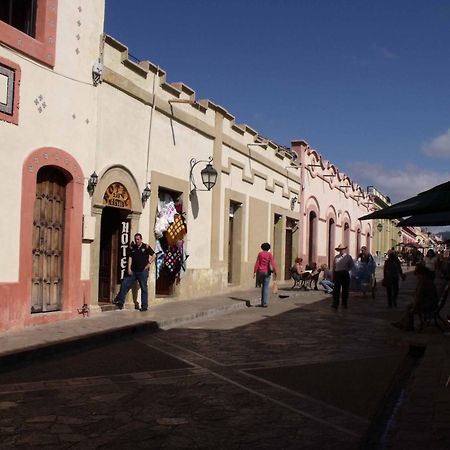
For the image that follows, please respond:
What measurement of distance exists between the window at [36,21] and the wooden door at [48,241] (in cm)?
195

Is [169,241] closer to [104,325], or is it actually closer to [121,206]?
[121,206]

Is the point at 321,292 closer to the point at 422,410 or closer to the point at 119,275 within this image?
the point at 119,275

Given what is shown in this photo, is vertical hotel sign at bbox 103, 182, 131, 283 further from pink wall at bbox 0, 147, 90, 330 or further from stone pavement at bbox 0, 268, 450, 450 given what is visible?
pink wall at bbox 0, 147, 90, 330

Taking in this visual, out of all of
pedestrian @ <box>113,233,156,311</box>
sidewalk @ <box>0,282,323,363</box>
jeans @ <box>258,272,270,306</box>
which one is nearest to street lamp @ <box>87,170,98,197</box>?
pedestrian @ <box>113,233,156,311</box>

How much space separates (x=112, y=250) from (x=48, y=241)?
2452 mm

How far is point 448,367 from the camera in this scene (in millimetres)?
7418

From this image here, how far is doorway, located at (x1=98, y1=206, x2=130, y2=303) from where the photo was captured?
13.3 meters

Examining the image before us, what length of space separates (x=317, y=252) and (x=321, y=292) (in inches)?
362

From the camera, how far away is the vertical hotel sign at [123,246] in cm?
1330

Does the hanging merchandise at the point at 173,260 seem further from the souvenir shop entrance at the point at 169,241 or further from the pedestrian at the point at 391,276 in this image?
the pedestrian at the point at 391,276

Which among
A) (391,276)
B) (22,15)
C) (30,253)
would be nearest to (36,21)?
(22,15)

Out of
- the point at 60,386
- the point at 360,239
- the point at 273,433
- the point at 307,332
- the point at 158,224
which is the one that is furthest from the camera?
the point at 360,239

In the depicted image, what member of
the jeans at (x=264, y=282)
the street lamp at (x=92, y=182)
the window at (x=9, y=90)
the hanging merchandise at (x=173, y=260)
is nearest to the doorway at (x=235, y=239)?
the jeans at (x=264, y=282)

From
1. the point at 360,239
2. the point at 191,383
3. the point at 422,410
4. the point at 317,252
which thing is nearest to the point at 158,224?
the point at 191,383
